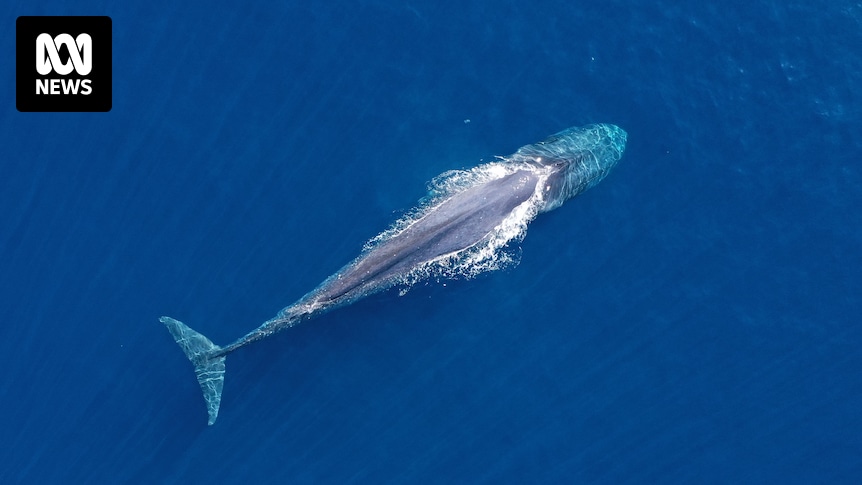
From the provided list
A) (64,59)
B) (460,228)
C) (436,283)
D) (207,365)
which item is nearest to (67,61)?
(64,59)

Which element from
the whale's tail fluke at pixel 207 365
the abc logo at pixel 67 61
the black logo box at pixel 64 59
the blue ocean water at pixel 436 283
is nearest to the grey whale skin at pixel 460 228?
the whale's tail fluke at pixel 207 365

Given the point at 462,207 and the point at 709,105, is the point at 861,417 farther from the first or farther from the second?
the point at 462,207

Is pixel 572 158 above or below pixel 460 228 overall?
above

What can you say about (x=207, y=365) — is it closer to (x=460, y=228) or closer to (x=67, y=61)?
(x=460, y=228)

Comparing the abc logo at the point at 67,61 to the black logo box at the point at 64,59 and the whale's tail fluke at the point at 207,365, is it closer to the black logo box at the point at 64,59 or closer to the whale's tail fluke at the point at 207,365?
the black logo box at the point at 64,59

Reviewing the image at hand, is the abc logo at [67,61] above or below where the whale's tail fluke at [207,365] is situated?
above

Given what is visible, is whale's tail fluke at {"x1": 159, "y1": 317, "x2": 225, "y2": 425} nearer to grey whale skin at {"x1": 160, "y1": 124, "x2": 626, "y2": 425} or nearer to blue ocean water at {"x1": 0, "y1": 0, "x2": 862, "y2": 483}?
grey whale skin at {"x1": 160, "y1": 124, "x2": 626, "y2": 425}
